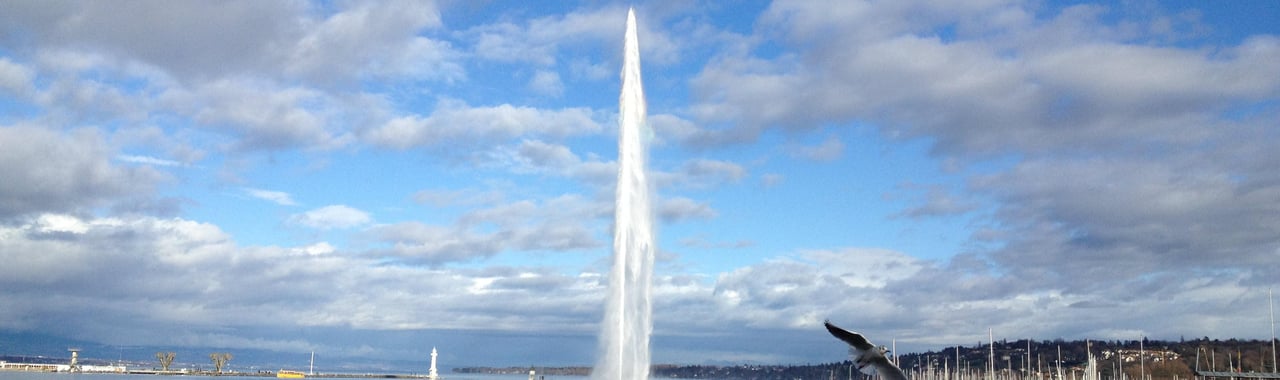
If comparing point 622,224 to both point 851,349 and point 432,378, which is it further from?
point 432,378

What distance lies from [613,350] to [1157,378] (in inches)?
6746

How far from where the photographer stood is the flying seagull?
2153 centimetres

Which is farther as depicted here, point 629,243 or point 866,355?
point 629,243

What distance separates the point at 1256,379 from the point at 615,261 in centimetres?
5446

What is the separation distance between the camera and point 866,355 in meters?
21.8

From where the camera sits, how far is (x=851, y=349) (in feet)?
73.9

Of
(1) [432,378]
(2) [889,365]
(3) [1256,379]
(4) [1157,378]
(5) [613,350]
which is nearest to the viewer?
(2) [889,365]

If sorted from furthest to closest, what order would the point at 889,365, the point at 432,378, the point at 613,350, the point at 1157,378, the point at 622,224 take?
1. the point at 1157,378
2. the point at 432,378
3. the point at 622,224
4. the point at 613,350
5. the point at 889,365

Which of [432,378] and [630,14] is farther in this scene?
[432,378]

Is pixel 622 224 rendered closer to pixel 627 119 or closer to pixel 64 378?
pixel 627 119

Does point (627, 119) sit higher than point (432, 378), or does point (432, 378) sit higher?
point (627, 119)

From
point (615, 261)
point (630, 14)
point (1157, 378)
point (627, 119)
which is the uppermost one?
point (630, 14)

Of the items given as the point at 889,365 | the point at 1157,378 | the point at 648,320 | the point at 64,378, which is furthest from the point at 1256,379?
the point at 64,378

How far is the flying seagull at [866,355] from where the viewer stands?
21531 millimetres
